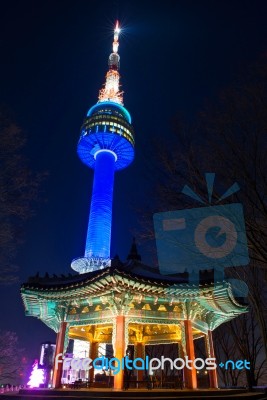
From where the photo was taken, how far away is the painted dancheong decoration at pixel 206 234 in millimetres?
10977

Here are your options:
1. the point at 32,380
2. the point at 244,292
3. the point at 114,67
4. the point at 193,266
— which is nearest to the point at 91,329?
the point at 32,380

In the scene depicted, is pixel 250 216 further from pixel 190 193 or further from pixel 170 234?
pixel 170 234

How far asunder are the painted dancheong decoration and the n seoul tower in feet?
73.3

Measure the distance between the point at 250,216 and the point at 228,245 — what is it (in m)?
2.24

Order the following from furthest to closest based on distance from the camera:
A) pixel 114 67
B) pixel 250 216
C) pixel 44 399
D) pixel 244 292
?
pixel 114 67, pixel 244 292, pixel 44 399, pixel 250 216

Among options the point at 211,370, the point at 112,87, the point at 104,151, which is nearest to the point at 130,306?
the point at 211,370

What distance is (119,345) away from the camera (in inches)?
553

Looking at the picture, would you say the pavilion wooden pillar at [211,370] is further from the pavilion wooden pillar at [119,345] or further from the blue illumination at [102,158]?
the blue illumination at [102,158]

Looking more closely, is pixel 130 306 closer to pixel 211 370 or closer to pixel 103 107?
pixel 211 370

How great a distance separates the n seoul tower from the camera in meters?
38.5

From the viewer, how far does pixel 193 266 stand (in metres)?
16.9

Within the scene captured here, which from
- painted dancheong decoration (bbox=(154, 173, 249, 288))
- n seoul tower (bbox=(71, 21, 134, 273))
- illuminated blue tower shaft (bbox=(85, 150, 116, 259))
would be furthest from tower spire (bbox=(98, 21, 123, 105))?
painted dancheong decoration (bbox=(154, 173, 249, 288))

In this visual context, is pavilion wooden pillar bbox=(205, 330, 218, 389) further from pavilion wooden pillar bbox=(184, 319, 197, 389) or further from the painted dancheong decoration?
the painted dancheong decoration

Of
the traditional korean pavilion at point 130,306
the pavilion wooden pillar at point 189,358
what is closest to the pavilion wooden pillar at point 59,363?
the traditional korean pavilion at point 130,306
